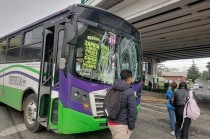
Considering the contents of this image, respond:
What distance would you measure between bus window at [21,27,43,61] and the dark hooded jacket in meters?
3.28

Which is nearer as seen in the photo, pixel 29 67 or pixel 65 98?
pixel 65 98

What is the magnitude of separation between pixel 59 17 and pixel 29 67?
1858 mm

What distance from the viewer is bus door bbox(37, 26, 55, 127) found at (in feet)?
19.8

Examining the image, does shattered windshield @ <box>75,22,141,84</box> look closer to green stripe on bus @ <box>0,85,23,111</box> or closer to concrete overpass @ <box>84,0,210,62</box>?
green stripe on bus @ <box>0,85,23,111</box>

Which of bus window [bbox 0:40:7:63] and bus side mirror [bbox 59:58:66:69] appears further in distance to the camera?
bus window [bbox 0:40:7:63]

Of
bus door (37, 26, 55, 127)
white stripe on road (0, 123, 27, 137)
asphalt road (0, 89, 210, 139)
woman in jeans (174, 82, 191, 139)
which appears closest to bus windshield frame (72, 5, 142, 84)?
bus door (37, 26, 55, 127)

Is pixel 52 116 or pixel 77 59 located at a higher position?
pixel 77 59

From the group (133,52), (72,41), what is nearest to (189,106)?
(133,52)

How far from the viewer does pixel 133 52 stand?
6.70 metres

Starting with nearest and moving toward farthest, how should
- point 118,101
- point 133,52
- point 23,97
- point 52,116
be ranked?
point 118,101 → point 52,116 → point 133,52 → point 23,97

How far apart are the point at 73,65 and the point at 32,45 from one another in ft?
7.68

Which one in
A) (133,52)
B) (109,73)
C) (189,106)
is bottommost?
(189,106)

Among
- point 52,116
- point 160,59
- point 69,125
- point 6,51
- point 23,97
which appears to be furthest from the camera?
point 160,59

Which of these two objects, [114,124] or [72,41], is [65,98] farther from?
[114,124]
